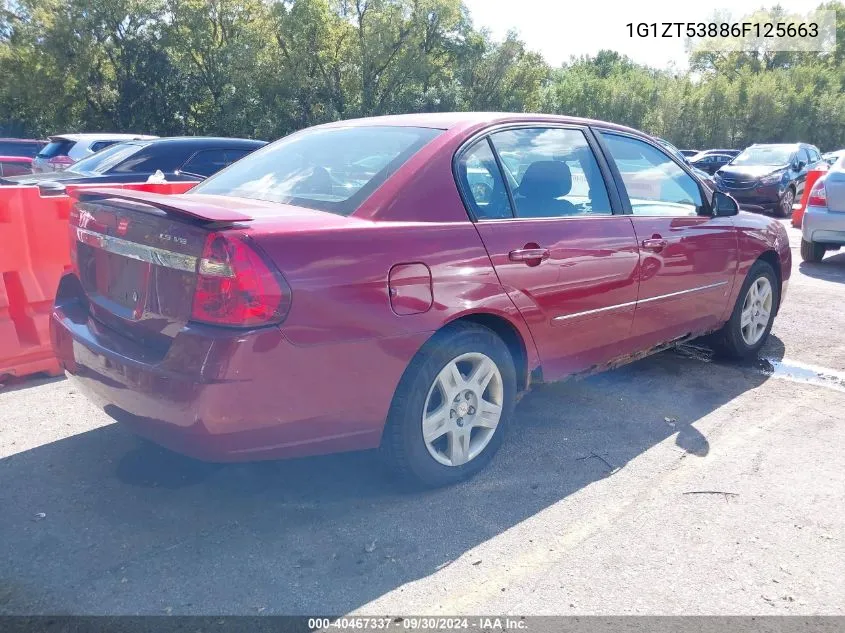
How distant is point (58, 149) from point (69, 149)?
0.24m

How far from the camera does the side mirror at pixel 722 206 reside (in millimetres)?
4820

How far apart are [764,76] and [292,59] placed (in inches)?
1096

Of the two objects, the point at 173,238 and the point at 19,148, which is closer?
the point at 173,238

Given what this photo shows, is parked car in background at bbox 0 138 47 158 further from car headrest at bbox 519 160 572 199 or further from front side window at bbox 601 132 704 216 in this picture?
car headrest at bbox 519 160 572 199

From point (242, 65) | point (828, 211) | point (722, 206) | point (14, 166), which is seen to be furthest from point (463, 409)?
point (242, 65)

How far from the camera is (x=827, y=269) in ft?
30.6

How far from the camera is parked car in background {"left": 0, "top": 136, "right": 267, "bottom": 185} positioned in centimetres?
824

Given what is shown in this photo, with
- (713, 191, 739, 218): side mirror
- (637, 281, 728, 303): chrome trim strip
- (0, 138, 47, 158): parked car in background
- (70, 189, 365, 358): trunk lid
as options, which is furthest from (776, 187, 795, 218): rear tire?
(0, 138, 47, 158): parked car in background

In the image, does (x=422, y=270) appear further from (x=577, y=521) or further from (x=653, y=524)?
(x=653, y=524)

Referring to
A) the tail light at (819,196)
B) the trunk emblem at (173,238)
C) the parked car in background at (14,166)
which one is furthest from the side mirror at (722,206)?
the parked car in background at (14,166)

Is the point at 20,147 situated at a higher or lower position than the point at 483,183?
higher

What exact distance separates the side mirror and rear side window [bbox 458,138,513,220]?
1.94m

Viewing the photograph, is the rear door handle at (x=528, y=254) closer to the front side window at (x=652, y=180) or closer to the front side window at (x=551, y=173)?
the front side window at (x=551, y=173)

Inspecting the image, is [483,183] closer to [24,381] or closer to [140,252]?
[140,252]
